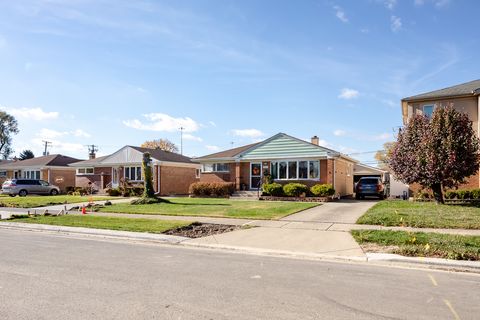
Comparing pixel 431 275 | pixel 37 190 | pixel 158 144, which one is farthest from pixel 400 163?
pixel 158 144

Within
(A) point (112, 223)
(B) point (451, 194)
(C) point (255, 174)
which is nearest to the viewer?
(A) point (112, 223)

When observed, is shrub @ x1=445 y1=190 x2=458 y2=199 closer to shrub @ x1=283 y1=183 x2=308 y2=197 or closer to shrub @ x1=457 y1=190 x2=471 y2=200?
shrub @ x1=457 y1=190 x2=471 y2=200

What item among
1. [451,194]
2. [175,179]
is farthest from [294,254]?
[175,179]

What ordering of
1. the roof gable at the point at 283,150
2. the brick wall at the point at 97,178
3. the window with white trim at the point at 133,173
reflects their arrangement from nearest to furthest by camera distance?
the roof gable at the point at 283,150, the window with white trim at the point at 133,173, the brick wall at the point at 97,178

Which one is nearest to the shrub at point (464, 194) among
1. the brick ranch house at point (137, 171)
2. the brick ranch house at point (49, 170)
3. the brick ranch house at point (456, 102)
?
the brick ranch house at point (456, 102)

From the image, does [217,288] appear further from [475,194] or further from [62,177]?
[62,177]

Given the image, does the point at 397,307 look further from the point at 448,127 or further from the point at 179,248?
the point at 448,127

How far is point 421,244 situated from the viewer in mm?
9836

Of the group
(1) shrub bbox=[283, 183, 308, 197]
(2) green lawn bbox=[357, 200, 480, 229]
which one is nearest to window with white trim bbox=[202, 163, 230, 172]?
(1) shrub bbox=[283, 183, 308, 197]

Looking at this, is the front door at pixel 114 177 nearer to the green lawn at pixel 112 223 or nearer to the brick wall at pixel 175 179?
the brick wall at pixel 175 179

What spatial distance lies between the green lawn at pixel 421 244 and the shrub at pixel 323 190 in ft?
44.3

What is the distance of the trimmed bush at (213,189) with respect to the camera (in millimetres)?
29250

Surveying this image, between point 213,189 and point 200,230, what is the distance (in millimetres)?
16225

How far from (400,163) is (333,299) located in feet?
52.6
